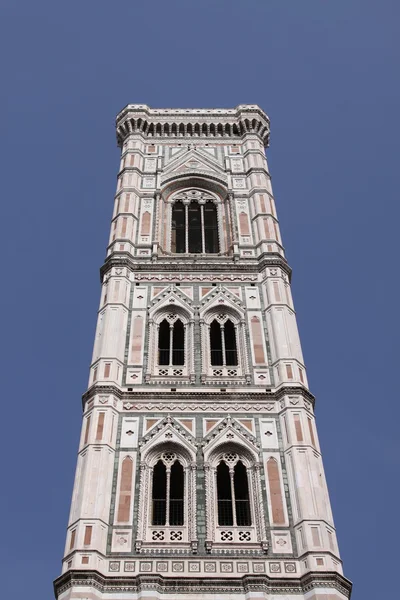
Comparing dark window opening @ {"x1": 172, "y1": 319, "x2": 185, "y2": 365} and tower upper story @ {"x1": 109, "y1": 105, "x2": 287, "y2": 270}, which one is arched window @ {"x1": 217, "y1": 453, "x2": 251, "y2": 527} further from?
tower upper story @ {"x1": 109, "y1": 105, "x2": 287, "y2": 270}

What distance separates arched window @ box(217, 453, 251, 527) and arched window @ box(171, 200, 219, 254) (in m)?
7.91

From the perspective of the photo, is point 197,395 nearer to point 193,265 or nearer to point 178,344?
point 178,344

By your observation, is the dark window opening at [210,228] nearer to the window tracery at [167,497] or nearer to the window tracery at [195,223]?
the window tracery at [195,223]

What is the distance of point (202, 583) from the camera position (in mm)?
14281

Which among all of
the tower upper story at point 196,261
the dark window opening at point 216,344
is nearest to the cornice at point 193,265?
the tower upper story at point 196,261

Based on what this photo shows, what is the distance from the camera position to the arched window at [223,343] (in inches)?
762

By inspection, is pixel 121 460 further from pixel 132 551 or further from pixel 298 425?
pixel 298 425

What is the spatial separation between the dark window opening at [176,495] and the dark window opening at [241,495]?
973mm

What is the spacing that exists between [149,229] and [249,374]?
22.0 ft

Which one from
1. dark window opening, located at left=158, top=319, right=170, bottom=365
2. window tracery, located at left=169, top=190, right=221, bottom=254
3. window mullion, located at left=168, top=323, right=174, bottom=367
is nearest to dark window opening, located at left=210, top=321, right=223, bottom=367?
window mullion, located at left=168, top=323, right=174, bottom=367

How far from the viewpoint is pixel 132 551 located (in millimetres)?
14930

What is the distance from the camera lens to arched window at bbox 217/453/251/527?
51.9 ft

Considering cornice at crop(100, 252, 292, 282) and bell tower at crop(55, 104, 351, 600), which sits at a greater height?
cornice at crop(100, 252, 292, 282)

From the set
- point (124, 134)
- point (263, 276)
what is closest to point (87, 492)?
point (263, 276)
